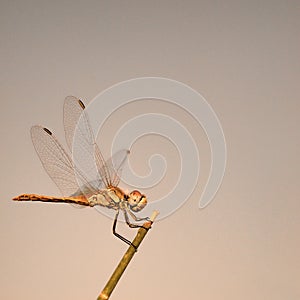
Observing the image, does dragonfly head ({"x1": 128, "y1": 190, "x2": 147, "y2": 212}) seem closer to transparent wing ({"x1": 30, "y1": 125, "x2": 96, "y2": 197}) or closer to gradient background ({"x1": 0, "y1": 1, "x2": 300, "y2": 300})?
transparent wing ({"x1": 30, "y1": 125, "x2": 96, "y2": 197})

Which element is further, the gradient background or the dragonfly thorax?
the gradient background

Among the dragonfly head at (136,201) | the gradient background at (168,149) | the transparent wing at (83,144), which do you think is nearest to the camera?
the dragonfly head at (136,201)

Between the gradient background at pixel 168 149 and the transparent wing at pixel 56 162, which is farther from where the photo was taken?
the gradient background at pixel 168 149

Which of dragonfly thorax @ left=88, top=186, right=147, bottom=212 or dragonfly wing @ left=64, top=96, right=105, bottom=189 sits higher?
dragonfly wing @ left=64, top=96, right=105, bottom=189

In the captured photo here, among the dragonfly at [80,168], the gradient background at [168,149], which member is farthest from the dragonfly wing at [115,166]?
the gradient background at [168,149]

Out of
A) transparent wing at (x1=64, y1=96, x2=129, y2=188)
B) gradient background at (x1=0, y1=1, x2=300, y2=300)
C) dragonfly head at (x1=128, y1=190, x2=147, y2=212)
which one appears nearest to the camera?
dragonfly head at (x1=128, y1=190, x2=147, y2=212)

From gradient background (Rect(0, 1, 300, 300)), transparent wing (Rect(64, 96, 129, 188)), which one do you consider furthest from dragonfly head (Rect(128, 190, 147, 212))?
gradient background (Rect(0, 1, 300, 300))

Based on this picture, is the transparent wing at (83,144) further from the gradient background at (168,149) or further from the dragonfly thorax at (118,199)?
the gradient background at (168,149)

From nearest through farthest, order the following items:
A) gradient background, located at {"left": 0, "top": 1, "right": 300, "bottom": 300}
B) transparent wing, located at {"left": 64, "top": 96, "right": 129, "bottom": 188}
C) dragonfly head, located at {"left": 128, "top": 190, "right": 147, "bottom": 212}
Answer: dragonfly head, located at {"left": 128, "top": 190, "right": 147, "bottom": 212} < transparent wing, located at {"left": 64, "top": 96, "right": 129, "bottom": 188} < gradient background, located at {"left": 0, "top": 1, "right": 300, "bottom": 300}
